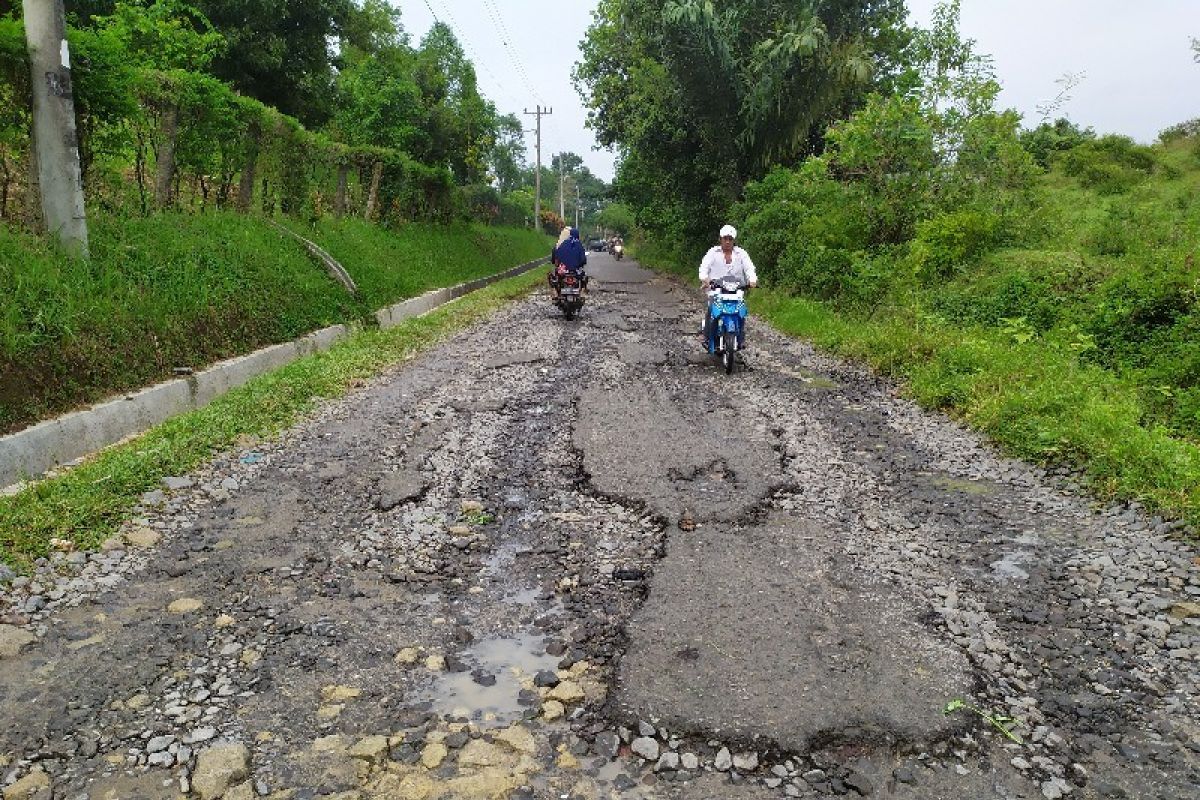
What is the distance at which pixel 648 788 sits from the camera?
88.0 inches

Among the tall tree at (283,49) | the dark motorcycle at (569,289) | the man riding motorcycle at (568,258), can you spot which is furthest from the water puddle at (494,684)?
the tall tree at (283,49)

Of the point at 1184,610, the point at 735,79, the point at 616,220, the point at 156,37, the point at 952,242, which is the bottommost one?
the point at 1184,610

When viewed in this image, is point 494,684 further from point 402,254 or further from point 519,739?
point 402,254

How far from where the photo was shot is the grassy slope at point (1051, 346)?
4.83 metres

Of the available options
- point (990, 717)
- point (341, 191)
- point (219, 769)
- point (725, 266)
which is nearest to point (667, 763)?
point (990, 717)

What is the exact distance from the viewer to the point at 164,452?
499cm

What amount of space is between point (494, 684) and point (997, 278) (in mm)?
9105

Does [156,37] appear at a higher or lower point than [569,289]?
higher

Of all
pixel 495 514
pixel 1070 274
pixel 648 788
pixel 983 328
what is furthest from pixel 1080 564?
pixel 1070 274

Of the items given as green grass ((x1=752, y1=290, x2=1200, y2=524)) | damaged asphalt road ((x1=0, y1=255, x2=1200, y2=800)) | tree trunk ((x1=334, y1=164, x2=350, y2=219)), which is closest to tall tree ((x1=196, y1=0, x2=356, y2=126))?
tree trunk ((x1=334, y1=164, x2=350, y2=219))

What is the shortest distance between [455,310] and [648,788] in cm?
1210

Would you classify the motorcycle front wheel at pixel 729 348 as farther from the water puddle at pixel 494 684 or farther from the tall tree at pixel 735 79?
the tall tree at pixel 735 79

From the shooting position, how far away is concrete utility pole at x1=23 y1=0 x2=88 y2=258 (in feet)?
20.2

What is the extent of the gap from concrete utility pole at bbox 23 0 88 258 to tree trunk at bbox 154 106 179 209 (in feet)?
7.93
